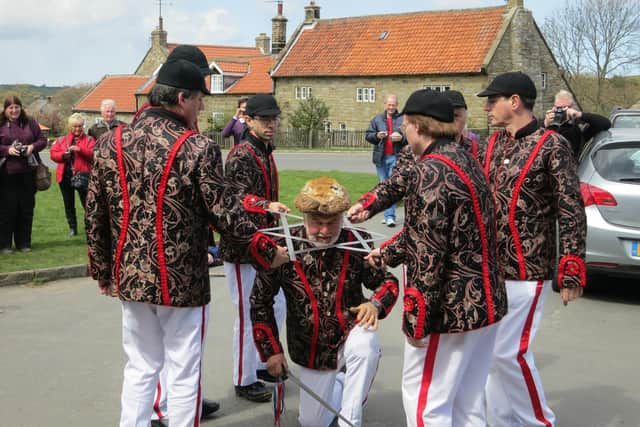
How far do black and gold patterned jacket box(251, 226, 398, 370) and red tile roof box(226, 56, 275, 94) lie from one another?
183 ft

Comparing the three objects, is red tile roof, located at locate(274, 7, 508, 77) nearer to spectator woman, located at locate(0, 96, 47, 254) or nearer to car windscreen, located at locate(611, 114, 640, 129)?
car windscreen, located at locate(611, 114, 640, 129)

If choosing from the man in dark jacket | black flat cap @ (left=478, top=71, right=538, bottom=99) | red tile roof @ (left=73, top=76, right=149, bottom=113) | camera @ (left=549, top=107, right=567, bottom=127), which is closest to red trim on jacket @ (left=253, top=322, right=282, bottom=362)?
black flat cap @ (left=478, top=71, right=538, bottom=99)

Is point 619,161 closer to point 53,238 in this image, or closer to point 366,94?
point 53,238

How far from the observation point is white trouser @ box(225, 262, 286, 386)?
19.4 feet

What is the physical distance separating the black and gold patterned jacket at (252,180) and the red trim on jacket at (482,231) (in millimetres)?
1994

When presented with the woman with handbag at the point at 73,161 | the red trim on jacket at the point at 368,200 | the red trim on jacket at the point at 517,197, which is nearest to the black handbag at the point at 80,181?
the woman with handbag at the point at 73,161

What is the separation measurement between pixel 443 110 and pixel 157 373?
2.12 meters

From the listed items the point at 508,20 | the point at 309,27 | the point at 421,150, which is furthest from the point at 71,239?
the point at 309,27

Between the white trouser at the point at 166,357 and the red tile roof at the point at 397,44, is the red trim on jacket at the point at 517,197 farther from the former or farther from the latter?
the red tile roof at the point at 397,44

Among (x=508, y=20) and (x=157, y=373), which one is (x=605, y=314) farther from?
(x=508, y=20)

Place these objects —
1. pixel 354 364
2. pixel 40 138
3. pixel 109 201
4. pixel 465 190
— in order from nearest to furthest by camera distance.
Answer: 1. pixel 465 190
2. pixel 109 201
3. pixel 354 364
4. pixel 40 138

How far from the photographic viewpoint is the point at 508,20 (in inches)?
2015

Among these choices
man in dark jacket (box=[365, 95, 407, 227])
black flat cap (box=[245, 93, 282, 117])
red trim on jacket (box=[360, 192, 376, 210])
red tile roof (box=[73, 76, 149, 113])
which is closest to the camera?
red trim on jacket (box=[360, 192, 376, 210])

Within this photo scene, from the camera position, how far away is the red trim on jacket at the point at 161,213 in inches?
165
